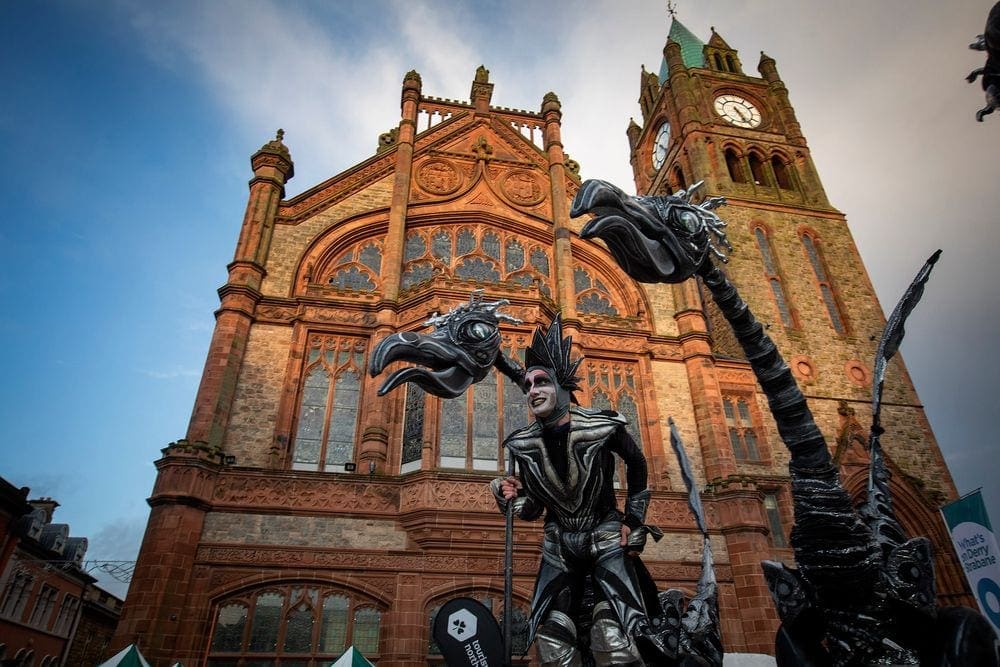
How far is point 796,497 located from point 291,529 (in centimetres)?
1125

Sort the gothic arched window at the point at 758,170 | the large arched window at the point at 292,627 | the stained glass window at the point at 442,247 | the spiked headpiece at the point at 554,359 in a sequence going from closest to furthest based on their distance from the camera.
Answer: the spiked headpiece at the point at 554,359 → the large arched window at the point at 292,627 → the stained glass window at the point at 442,247 → the gothic arched window at the point at 758,170

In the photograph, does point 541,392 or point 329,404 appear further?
point 329,404

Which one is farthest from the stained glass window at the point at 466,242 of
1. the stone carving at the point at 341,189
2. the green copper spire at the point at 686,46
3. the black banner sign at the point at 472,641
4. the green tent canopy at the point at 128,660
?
the green copper spire at the point at 686,46

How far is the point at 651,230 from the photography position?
3934mm

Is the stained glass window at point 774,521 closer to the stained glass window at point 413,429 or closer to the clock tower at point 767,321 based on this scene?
the clock tower at point 767,321

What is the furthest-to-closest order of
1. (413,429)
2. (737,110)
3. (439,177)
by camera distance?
(737,110) → (439,177) → (413,429)

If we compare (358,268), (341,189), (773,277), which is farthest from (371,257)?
(773,277)

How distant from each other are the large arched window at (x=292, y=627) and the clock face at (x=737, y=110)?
27565 mm

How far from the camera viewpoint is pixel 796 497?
12.1 ft

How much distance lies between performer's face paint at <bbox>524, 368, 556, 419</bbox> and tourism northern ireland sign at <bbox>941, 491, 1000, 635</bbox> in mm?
8995

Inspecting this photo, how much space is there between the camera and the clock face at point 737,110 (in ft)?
99.8

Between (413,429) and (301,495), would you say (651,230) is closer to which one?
(301,495)

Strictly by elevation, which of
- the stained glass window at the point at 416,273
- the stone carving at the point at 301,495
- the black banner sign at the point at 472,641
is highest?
the stained glass window at the point at 416,273

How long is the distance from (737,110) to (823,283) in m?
11.7
